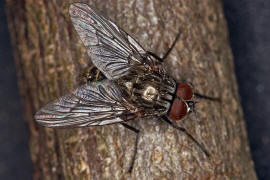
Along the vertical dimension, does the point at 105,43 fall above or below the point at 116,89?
above

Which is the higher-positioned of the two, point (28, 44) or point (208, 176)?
point (28, 44)

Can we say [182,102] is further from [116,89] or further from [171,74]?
[116,89]

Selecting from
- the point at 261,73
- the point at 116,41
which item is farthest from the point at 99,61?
the point at 261,73

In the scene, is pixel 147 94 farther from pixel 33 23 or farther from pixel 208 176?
pixel 33 23

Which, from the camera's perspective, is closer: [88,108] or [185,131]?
[88,108]

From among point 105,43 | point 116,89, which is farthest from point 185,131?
point 105,43

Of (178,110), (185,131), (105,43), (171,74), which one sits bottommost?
(185,131)

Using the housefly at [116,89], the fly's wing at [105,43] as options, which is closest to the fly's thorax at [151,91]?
the housefly at [116,89]

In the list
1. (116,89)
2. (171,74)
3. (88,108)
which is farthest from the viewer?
(171,74)
